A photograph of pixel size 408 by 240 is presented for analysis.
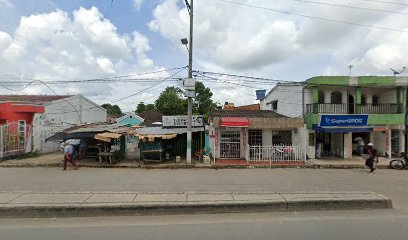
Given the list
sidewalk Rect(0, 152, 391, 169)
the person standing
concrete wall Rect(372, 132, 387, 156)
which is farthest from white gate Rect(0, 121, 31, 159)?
concrete wall Rect(372, 132, 387, 156)

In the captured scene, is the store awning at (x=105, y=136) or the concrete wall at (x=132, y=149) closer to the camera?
the store awning at (x=105, y=136)

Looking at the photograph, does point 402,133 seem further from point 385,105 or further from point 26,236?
point 26,236

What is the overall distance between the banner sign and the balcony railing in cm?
90

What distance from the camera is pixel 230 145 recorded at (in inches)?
663

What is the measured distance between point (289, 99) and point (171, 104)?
29111mm

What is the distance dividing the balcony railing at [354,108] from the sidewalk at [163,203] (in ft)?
36.7

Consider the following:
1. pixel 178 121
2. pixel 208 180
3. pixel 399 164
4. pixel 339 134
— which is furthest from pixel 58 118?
pixel 399 164

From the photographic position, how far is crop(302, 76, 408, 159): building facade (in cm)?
1705

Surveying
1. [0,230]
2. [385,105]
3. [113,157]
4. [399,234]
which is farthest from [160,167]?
[385,105]

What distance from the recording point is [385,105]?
1844 centimetres

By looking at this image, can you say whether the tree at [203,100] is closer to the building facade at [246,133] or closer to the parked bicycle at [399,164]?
the building facade at [246,133]

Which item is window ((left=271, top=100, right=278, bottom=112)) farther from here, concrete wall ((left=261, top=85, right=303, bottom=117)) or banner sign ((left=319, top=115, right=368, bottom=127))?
banner sign ((left=319, top=115, right=368, bottom=127))

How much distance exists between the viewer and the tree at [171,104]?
4522cm

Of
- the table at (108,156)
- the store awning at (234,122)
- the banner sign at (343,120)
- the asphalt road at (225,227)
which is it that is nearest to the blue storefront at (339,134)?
the banner sign at (343,120)
